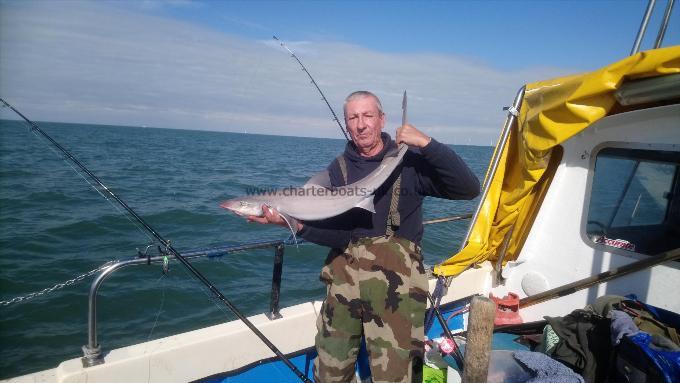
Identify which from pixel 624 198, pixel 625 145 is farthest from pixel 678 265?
pixel 625 145

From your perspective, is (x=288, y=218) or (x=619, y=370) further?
(x=288, y=218)

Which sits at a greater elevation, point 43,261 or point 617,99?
point 617,99

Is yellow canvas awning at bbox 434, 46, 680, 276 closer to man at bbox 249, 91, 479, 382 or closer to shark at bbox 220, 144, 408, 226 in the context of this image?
man at bbox 249, 91, 479, 382

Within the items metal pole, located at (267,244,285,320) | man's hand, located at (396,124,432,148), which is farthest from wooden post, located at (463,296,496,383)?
metal pole, located at (267,244,285,320)

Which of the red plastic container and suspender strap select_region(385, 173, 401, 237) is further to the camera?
the red plastic container

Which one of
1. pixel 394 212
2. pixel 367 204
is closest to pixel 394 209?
pixel 394 212

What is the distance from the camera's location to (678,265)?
414 cm

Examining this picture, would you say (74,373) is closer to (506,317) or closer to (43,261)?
(506,317)

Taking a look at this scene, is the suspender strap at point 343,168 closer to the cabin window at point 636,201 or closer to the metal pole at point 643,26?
the cabin window at point 636,201

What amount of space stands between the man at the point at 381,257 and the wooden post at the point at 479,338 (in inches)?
29.9

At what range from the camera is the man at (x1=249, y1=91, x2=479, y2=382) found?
10.8 ft

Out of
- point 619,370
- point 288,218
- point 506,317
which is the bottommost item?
point 506,317

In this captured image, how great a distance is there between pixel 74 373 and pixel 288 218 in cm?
220

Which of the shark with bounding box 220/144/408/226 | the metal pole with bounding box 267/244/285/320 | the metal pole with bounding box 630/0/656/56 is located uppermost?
the metal pole with bounding box 630/0/656/56
